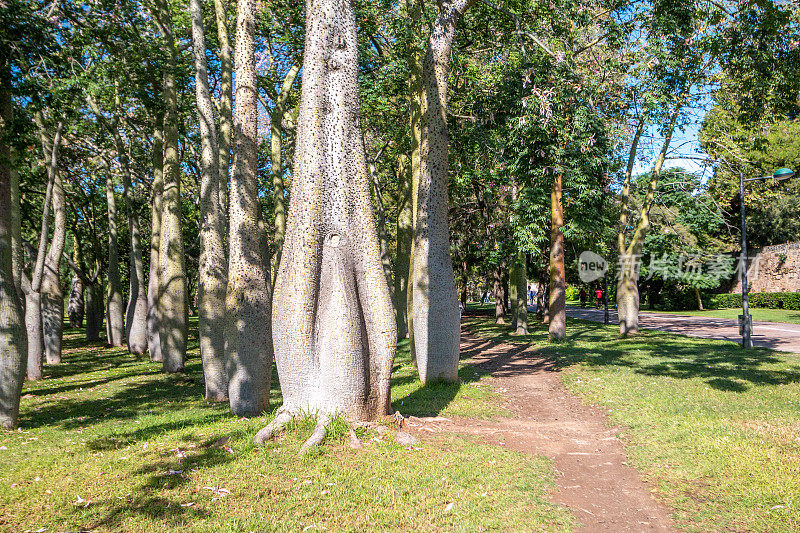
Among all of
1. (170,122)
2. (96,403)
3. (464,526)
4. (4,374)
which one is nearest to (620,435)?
(464,526)

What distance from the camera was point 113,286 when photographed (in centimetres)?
2031

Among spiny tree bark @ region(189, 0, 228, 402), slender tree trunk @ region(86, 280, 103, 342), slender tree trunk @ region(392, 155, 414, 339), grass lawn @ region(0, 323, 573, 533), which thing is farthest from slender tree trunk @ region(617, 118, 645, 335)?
slender tree trunk @ region(86, 280, 103, 342)

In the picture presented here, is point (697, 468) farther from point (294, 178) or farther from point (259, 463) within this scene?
point (294, 178)

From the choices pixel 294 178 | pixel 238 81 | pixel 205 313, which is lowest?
pixel 205 313

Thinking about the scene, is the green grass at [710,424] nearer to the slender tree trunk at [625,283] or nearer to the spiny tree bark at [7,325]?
the slender tree trunk at [625,283]

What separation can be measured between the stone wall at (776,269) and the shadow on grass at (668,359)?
70.5ft

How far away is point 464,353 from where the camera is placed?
16750 millimetres

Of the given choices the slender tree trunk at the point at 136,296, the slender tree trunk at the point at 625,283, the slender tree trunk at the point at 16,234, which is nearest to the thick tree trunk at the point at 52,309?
the slender tree trunk at the point at 136,296

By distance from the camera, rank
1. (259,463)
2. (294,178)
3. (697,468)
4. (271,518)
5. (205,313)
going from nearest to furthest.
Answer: (271,518)
(259,463)
(697,468)
(294,178)
(205,313)

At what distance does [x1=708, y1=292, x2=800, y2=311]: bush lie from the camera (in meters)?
33.3

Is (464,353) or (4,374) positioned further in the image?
(464,353)

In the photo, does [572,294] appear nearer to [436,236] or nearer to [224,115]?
[436,236]

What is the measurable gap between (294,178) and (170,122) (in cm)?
874

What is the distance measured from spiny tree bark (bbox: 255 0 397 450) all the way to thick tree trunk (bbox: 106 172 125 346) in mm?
15024
